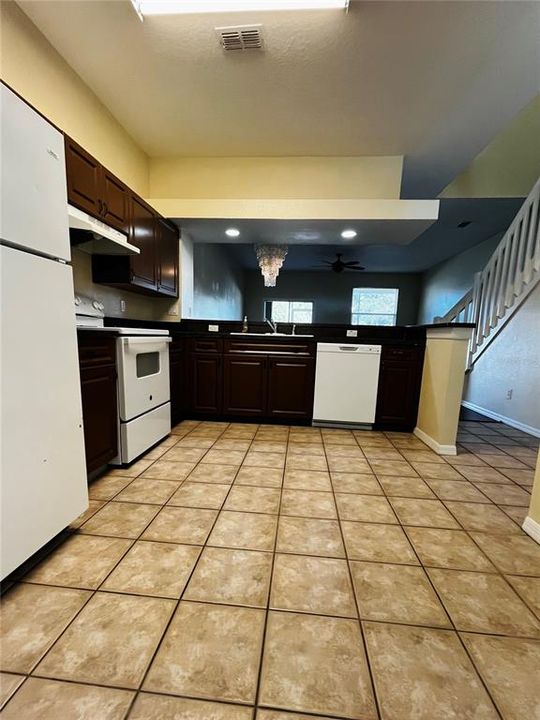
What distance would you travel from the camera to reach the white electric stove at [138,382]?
6.15 feet

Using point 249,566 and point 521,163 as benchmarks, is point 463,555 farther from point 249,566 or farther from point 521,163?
point 521,163

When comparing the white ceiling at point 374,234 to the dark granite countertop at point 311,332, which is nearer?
the dark granite countertop at point 311,332

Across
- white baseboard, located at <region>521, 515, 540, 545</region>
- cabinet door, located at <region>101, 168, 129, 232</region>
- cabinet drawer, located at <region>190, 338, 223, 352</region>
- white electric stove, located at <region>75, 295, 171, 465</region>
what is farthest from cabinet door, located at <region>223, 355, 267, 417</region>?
white baseboard, located at <region>521, 515, 540, 545</region>

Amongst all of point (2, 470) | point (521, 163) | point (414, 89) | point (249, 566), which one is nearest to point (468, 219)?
point (521, 163)

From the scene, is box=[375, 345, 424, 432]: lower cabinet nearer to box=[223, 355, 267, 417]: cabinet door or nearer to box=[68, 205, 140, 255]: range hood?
box=[223, 355, 267, 417]: cabinet door

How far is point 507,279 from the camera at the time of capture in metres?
3.52

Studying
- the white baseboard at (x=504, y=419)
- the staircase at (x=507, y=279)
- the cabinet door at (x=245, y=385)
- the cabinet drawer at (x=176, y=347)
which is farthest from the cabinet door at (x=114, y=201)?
the white baseboard at (x=504, y=419)

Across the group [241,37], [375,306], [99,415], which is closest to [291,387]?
[99,415]

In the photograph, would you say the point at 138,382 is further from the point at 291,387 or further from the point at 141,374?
the point at 291,387

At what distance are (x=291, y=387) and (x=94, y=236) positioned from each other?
2.03 metres

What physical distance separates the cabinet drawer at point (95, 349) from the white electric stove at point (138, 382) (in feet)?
0.12

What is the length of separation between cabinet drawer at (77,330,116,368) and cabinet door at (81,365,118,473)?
38 millimetres

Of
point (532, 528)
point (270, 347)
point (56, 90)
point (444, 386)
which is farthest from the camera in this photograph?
point (270, 347)

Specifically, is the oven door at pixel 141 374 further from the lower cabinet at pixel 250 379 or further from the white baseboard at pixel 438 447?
the white baseboard at pixel 438 447
